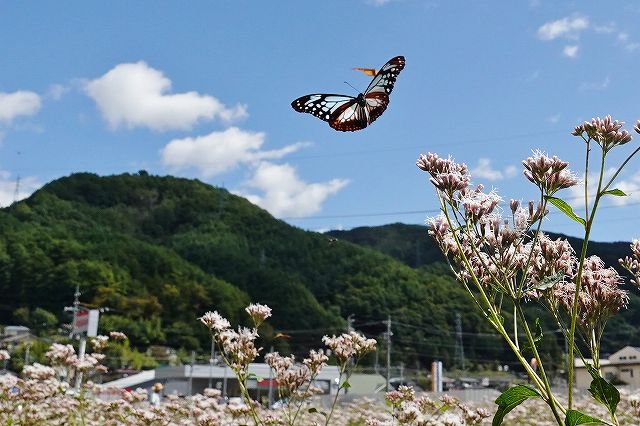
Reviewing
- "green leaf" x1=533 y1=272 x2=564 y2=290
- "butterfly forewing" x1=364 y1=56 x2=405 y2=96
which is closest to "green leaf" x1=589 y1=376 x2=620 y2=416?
"green leaf" x1=533 y1=272 x2=564 y2=290

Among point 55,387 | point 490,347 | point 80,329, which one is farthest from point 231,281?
point 55,387

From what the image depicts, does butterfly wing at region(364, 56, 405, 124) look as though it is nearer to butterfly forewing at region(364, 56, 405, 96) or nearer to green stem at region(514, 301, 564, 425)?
butterfly forewing at region(364, 56, 405, 96)

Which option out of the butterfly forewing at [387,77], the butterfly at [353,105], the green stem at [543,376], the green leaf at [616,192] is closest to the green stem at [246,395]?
the butterfly at [353,105]

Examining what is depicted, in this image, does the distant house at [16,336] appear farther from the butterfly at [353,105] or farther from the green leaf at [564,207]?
the green leaf at [564,207]

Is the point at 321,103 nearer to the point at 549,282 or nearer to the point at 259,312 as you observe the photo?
the point at 259,312

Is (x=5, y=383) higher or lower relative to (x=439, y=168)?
lower

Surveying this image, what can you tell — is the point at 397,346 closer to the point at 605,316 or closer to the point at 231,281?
the point at 231,281
